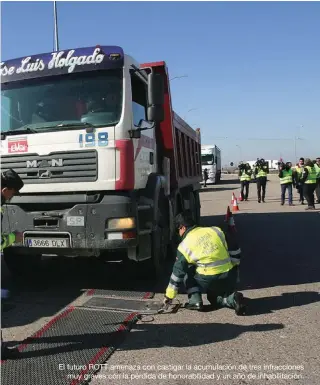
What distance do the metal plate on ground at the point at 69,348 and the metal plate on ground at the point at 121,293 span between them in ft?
1.94

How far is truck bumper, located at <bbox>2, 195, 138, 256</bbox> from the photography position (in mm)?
4953

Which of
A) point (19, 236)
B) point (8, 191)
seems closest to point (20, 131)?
point (19, 236)

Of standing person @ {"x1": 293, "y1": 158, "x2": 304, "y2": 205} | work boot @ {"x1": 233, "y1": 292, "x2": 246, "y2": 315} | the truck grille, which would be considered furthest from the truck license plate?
standing person @ {"x1": 293, "y1": 158, "x2": 304, "y2": 205}

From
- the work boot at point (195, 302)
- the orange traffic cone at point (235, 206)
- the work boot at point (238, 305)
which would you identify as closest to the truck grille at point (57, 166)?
the work boot at point (195, 302)

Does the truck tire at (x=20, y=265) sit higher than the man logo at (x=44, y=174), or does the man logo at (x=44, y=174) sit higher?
the man logo at (x=44, y=174)

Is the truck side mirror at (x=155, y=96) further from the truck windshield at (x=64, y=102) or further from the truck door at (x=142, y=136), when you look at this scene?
the truck windshield at (x=64, y=102)

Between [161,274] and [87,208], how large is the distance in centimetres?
200

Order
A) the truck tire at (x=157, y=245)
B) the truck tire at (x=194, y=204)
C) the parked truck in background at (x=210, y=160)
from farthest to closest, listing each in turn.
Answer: the parked truck in background at (x=210, y=160)
the truck tire at (x=194, y=204)
the truck tire at (x=157, y=245)

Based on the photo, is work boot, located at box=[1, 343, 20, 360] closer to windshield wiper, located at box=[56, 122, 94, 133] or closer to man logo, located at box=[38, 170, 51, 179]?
man logo, located at box=[38, 170, 51, 179]

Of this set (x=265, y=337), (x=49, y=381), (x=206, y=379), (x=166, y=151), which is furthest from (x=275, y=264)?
(x=49, y=381)

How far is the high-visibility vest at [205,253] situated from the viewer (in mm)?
4766

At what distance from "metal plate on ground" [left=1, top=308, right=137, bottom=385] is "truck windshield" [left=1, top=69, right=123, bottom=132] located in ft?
7.15

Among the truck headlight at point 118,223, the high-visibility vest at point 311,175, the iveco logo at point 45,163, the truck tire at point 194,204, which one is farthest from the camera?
the high-visibility vest at point 311,175

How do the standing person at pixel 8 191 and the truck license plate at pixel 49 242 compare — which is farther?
the truck license plate at pixel 49 242
